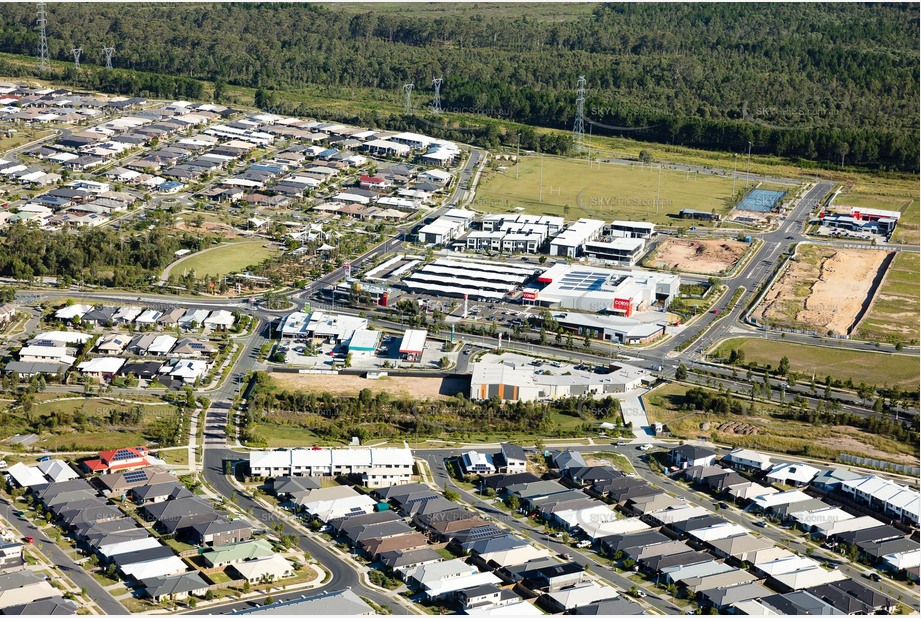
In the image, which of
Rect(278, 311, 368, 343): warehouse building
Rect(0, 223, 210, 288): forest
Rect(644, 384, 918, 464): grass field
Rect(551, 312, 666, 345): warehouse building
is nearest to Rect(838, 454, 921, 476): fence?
Rect(644, 384, 918, 464): grass field

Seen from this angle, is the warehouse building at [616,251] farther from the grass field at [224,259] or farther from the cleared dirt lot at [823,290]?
the grass field at [224,259]

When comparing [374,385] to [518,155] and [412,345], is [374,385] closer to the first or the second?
[412,345]

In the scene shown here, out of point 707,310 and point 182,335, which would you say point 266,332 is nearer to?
point 182,335

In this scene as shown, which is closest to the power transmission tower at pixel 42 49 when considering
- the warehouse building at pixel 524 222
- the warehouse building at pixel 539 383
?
the warehouse building at pixel 524 222

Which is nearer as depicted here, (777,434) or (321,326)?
(777,434)

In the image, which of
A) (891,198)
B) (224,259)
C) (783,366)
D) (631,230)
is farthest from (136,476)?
(891,198)

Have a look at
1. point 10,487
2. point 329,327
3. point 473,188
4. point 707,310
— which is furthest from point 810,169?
point 10,487

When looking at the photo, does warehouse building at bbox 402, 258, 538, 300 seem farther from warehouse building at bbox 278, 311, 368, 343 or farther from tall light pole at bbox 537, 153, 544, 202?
tall light pole at bbox 537, 153, 544, 202
